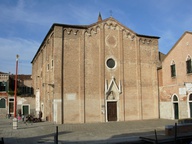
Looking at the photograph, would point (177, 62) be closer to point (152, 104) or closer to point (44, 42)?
point (152, 104)

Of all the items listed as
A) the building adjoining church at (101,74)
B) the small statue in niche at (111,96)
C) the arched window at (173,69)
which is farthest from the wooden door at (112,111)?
the arched window at (173,69)

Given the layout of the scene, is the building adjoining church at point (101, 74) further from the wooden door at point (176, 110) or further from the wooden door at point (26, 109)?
the wooden door at point (26, 109)

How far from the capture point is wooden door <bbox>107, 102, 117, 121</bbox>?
23047 millimetres

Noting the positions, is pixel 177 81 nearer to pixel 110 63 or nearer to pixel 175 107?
pixel 175 107

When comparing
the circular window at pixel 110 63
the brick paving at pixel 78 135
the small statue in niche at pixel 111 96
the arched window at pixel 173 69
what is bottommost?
the brick paving at pixel 78 135

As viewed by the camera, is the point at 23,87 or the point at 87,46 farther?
the point at 23,87

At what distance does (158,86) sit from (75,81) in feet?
32.2

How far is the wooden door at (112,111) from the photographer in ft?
75.6

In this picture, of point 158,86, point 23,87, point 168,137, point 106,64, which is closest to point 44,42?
point 106,64

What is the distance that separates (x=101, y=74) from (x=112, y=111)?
399 centimetres

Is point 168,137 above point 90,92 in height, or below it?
below

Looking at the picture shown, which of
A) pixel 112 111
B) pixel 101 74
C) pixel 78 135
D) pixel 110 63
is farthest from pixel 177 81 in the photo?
pixel 78 135

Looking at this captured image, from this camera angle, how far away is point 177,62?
75.0 ft

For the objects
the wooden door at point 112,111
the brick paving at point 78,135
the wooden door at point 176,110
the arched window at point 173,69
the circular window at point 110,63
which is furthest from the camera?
the circular window at point 110,63
